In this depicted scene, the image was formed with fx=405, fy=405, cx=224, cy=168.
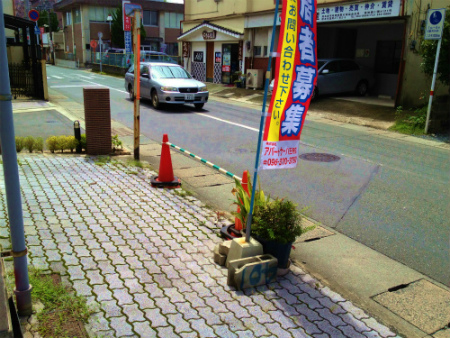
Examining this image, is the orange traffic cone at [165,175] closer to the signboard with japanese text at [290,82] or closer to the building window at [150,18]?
the signboard with japanese text at [290,82]

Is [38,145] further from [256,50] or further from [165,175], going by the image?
[256,50]

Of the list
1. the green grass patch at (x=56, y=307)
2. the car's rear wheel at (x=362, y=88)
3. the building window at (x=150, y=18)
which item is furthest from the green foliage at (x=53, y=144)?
the building window at (x=150, y=18)

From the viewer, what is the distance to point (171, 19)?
51.6 meters

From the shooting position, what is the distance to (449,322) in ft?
11.6

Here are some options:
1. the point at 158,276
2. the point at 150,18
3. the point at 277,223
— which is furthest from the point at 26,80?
the point at 150,18

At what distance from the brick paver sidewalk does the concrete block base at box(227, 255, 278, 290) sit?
0.08 metres

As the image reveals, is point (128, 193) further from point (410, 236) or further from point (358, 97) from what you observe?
point (358, 97)

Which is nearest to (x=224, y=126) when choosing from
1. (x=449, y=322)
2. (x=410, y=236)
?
(x=410, y=236)

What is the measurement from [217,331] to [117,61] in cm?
3649

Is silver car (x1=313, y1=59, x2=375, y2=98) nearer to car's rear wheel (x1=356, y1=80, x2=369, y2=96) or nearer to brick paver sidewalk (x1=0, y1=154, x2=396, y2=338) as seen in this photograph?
car's rear wheel (x1=356, y1=80, x2=369, y2=96)

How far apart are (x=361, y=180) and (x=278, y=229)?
4072 mm

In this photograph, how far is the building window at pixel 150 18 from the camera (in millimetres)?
50044

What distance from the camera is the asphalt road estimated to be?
5.14m

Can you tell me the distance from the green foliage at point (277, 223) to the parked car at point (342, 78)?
1415 cm
